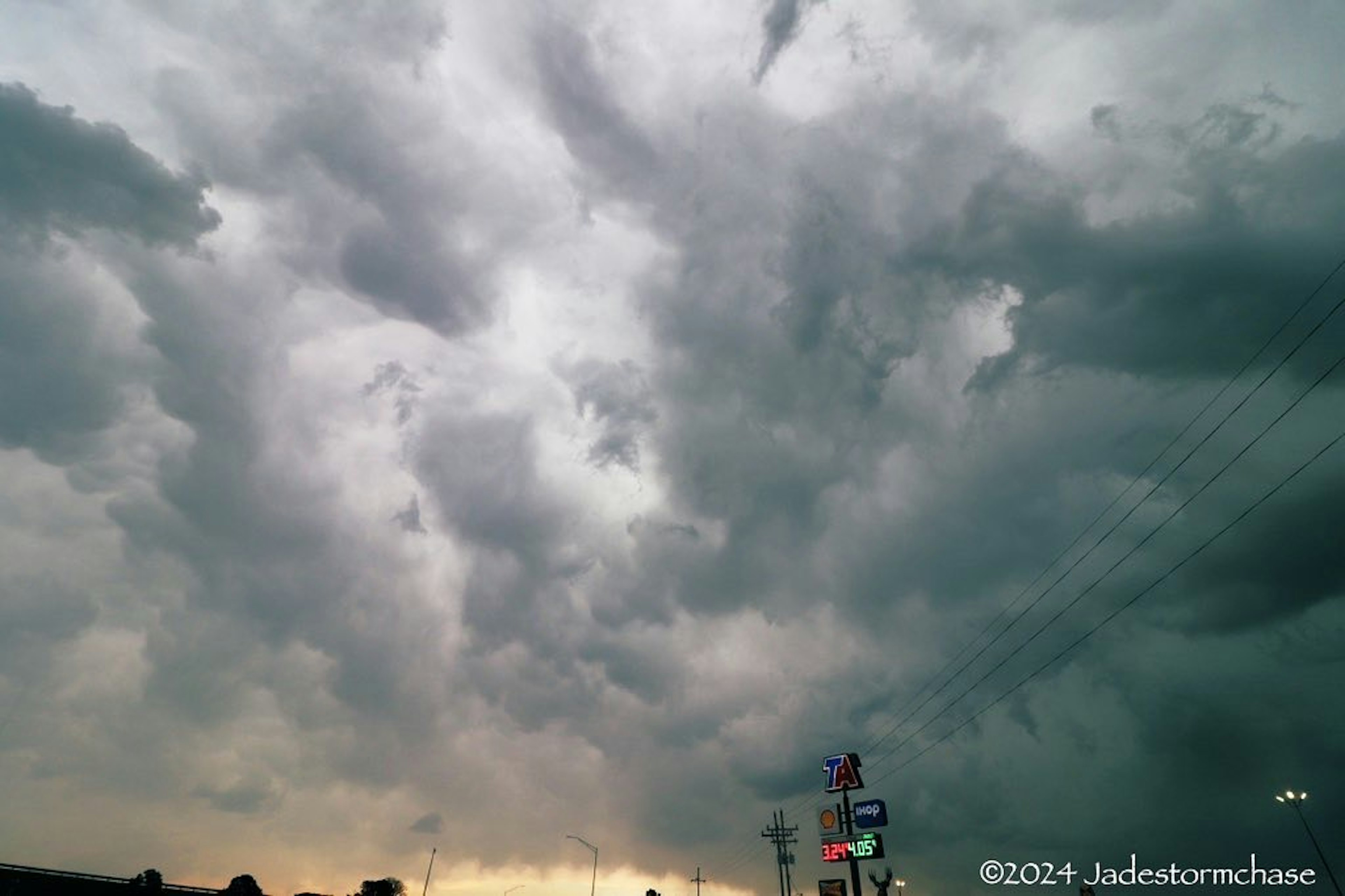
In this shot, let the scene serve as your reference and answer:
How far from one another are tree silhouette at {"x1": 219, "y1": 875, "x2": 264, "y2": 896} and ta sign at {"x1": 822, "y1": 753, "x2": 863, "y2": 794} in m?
68.8

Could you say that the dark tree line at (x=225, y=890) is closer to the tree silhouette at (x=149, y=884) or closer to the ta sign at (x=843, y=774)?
the tree silhouette at (x=149, y=884)

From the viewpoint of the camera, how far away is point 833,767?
183ft

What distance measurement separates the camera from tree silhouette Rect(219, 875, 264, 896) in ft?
256

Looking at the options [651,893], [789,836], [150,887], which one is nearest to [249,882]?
[150,887]

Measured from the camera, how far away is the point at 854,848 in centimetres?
5103

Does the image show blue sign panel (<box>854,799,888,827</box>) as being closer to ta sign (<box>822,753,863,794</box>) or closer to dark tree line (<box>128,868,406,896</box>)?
ta sign (<box>822,753,863,794</box>)

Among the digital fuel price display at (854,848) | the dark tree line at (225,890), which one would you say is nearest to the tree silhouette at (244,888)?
the dark tree line at (225,890)

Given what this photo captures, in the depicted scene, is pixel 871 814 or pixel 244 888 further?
pixel 244 888

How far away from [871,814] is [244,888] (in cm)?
7682

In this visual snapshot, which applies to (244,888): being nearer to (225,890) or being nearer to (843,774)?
(225,890)

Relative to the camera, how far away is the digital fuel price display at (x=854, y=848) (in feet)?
164

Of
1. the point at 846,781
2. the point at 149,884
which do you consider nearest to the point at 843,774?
the point at 846,781

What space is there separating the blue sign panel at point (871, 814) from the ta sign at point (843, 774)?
2.23 m

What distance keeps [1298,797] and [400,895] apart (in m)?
204
